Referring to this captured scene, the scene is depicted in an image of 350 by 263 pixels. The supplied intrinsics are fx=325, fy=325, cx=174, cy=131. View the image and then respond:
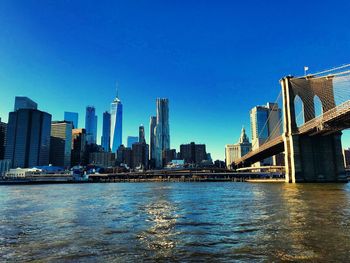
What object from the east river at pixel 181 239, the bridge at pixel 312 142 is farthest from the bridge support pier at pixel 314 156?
the east river at pixel 181 239

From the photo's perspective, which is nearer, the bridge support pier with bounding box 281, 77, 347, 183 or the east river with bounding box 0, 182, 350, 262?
the east river with bounding box 0, 182, 350, 262

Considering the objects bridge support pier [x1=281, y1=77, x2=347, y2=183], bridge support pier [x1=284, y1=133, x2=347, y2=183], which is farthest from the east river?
bridge support pier [x1=281, y1=77, x2=347, y2=183]

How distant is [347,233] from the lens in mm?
15406

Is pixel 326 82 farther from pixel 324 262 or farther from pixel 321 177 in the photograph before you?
pixel 324 262

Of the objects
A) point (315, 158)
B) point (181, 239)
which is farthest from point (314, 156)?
point (181, 239)

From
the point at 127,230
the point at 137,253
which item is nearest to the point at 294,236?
the point at 137,253

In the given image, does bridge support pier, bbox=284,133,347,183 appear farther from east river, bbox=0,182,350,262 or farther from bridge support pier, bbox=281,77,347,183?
east river, bbox=0,182,350,262

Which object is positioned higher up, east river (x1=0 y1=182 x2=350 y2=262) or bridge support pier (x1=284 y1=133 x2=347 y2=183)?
bridge support pier (x1=284 y1=133 x2=347 y2=183)

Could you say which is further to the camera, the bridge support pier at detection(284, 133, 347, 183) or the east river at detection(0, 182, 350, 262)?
the bridge support pier at detection(284, 133, 347, 183)

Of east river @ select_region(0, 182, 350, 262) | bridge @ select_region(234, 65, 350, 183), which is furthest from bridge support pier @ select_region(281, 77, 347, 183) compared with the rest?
east river @ select_region(0, 182, 350, 262)

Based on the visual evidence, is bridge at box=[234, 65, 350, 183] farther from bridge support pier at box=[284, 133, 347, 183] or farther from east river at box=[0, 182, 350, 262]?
east river at box=[0, 182, 350, 262]

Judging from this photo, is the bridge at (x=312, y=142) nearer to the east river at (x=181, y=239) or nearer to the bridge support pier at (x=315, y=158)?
the bridge support pier at (x=315, y=158)

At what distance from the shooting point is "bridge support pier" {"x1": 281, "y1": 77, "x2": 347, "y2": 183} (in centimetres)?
8575

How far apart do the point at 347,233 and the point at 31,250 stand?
14185 millimetres
